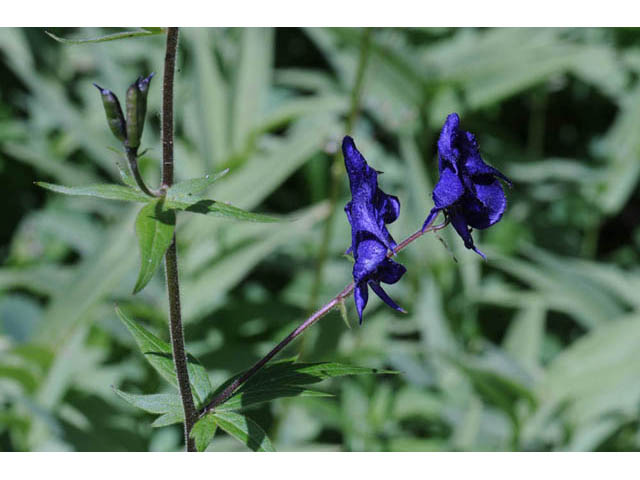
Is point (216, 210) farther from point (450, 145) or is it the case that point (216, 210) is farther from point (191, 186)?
point (450, 145)

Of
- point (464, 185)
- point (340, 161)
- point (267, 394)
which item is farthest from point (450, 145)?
point (340, 161)

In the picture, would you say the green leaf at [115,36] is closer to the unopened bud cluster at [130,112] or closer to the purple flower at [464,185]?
the unopened bud cluster at [130,112]

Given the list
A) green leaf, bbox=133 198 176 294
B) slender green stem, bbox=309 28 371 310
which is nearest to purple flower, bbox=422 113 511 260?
green leaf, bbox=133 198 176 294

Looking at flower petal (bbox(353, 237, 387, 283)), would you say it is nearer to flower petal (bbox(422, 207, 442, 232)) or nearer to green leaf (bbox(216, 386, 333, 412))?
flower petal (bbox(422, 207, 442, 232))

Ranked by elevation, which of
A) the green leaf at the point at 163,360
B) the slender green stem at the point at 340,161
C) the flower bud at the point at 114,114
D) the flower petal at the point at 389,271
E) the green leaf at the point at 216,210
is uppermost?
the slender green stem at the point at 340,161

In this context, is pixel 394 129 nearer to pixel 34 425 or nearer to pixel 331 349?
pixel 331 349

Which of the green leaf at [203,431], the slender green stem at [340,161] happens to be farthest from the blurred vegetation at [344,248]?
the green leaf at [203,431]
